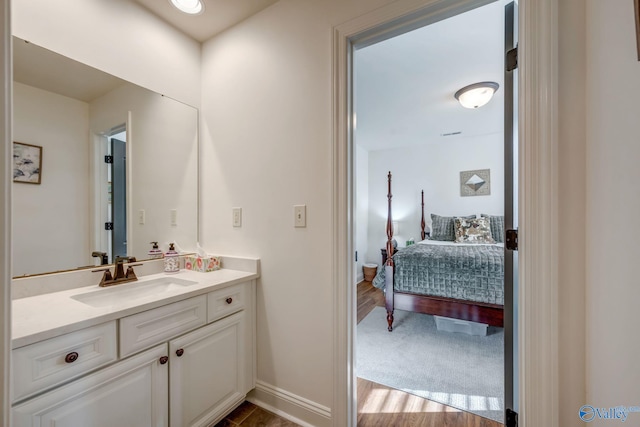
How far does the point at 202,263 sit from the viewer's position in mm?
1694

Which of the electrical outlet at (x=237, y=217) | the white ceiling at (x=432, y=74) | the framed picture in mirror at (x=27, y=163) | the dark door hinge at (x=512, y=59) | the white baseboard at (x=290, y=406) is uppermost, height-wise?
the white ceiling at (x=432, y=74)

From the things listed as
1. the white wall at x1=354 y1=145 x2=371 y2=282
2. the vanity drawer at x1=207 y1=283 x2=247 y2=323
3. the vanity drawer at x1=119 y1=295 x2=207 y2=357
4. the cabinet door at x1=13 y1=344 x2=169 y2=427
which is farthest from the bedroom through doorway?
the cabinet door at x1=13 y1=344 x2=169 y2=427

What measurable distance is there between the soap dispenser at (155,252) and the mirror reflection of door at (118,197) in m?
0.16

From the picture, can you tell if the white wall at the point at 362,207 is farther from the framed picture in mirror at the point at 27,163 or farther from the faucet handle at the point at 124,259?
the framed picture in mirror at the point at 27,163

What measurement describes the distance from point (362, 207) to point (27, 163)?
439 cm

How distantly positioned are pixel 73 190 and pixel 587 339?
2.30 m

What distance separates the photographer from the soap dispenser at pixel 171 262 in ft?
5.47

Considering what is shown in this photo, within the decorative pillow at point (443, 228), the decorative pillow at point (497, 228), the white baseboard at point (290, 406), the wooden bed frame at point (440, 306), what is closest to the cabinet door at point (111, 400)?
the white baseboard at point (290, 406)

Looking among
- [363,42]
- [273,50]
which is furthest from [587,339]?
[273,50]

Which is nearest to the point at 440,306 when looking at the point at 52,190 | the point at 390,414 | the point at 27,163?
the point at 390,414

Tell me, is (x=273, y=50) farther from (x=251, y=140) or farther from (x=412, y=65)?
(x=412, y=65)

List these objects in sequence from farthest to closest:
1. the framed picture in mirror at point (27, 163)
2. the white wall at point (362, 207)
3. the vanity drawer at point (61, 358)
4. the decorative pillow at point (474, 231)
A: the white wall at point (362, 207)
the decorative pillow at point (474, 231)
the framed picture in mirror at point (27, 163)
the vanity drawer at point (61, 358)

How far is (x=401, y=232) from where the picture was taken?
16.2ft
